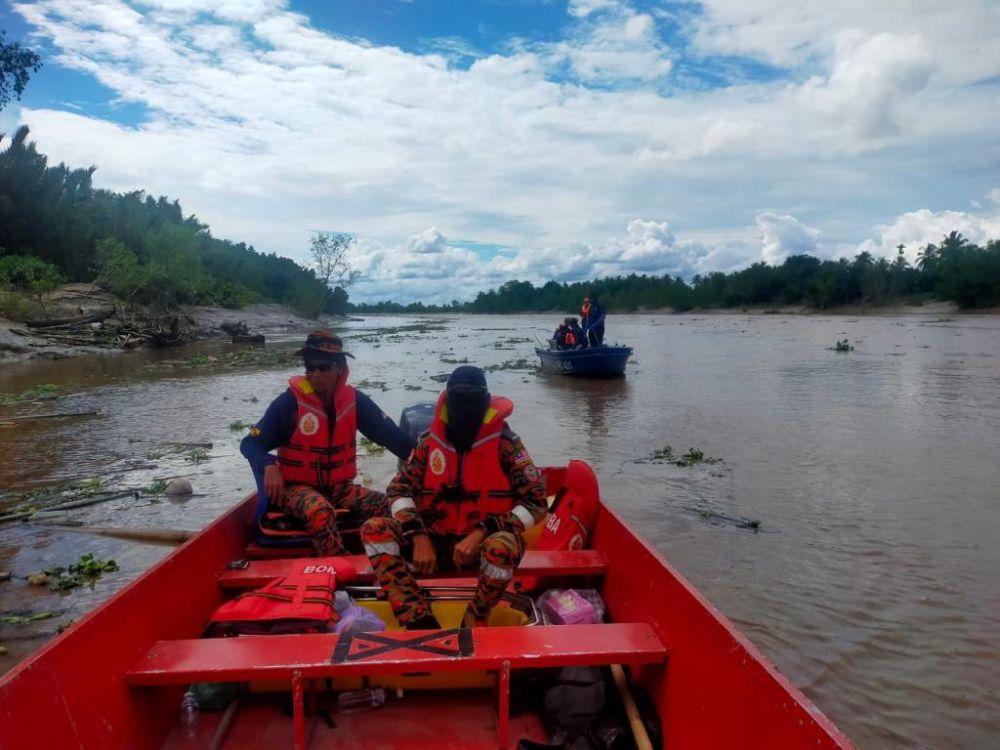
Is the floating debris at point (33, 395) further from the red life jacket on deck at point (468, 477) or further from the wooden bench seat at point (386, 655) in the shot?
the wooden bench seat at point (386, 655)

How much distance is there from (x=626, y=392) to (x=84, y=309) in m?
24.6

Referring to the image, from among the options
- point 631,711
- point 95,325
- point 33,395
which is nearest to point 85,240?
point 95,325

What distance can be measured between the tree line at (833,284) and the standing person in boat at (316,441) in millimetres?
31131

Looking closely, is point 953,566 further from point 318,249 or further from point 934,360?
point 318,249

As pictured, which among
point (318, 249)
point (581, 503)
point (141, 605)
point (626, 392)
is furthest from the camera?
point (318, 249)

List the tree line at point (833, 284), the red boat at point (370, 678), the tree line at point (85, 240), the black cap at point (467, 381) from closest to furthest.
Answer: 1. the red boat at point (370, 678)
2. the black cap at point (467, 381)
3. the tree line at point (85, 240)
4. the tree line at point (833, 284)

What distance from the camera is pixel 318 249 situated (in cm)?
6172

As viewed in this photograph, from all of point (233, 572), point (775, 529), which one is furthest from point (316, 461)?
point (775, 529)

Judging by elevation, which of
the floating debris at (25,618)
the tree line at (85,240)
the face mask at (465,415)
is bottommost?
the floating debris at (25,618)

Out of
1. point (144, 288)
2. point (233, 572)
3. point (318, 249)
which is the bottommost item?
point (233, 572)

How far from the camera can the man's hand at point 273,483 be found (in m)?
4.36

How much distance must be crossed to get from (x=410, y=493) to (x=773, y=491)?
559 cm

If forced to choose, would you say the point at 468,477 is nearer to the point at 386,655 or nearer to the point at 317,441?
the point at 386,655

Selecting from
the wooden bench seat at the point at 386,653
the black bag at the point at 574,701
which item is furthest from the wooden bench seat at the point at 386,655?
the black bag at the point at 574,701
